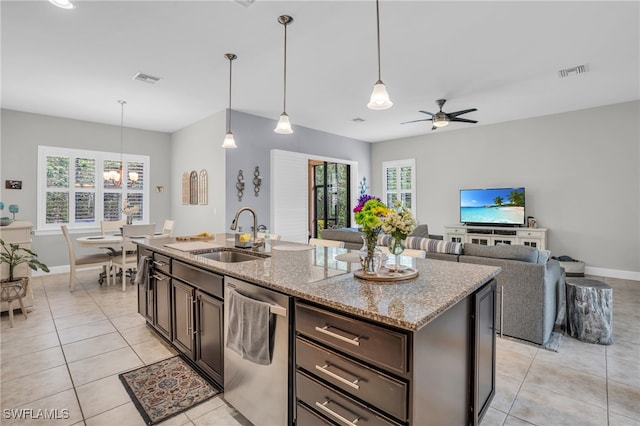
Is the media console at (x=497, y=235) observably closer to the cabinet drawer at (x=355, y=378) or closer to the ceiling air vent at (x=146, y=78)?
the cabinet drawer at (x=355, y=378)

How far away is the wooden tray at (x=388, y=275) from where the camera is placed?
1.61 metres

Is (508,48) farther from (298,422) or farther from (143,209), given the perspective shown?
(143,209)

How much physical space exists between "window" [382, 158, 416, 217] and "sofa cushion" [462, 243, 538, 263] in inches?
174

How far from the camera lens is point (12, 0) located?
2.47 m

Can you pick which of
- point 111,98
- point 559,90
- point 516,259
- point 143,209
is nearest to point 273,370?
point 516,259

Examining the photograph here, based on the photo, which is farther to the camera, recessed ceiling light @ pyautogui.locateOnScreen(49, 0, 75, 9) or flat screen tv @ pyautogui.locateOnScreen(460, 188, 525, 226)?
flat screen tv @ pyautogui.locateOnScreen(460, 188, 525, 226)

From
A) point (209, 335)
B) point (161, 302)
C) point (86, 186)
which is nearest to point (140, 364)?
point (161, 302)

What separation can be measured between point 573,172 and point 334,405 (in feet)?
20.5

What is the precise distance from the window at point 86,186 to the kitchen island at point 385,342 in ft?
17.5

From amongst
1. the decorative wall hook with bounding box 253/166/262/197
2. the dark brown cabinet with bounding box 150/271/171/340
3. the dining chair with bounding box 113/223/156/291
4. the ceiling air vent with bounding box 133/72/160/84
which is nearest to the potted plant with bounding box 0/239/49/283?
the dining chair with bounding box 113/223/156/291

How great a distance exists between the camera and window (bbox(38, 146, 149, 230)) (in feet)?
18.4

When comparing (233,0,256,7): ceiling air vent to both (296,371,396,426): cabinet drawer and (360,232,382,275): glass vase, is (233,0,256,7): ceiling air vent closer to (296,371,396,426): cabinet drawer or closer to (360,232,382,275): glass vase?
(360,232,382,275): glass vase

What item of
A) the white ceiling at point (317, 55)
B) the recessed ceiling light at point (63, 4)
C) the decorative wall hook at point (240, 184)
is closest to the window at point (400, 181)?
the white ceiling at point (317, 55)

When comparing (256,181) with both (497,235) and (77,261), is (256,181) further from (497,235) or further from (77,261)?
(497,235)
